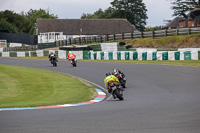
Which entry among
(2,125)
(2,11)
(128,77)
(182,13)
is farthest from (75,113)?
(2,11)

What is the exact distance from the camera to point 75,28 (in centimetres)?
9431

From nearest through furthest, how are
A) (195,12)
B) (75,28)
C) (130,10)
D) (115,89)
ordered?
(115,89) → (195,12) → (75,28) → (130,10)

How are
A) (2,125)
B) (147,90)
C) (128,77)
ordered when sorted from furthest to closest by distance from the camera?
(128,77), (147,90), (2,125)

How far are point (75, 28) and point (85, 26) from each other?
7.82 ft

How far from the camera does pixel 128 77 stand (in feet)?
75.0

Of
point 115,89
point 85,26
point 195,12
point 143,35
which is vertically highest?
point 85,26

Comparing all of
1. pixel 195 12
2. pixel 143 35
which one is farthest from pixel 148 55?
pixel 195 12

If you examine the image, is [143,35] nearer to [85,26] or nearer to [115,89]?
[115,89]

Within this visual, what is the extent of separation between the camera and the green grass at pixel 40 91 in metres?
14.2

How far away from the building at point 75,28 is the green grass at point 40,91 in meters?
70.7

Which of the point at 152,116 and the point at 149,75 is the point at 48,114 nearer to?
the point at 152,116

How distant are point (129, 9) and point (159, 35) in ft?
211

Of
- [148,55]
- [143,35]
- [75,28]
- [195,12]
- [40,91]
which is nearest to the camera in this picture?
[40,91]

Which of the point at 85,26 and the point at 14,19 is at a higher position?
the point at 14,19
